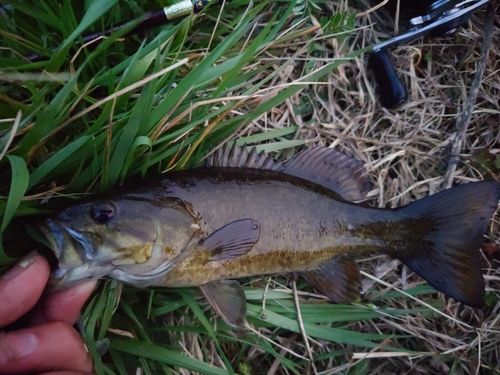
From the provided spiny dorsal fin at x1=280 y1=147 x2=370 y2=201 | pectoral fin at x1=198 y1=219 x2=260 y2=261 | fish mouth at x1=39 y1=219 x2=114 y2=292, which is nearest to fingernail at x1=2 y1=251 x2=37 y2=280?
fish mouth at x1=39 y1=219 x2=114 y2=292

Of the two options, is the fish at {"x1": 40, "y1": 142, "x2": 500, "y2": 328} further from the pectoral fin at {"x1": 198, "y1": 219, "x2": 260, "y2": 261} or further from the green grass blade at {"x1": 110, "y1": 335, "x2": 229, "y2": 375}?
the green grass blade at {"x1": 110, "y1": 335, "x2": 229, "y2": 375}

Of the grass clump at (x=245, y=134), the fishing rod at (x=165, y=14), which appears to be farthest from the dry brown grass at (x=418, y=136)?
the fishing rod at (x=165, y=14)

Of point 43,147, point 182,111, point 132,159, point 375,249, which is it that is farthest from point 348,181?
point 43,147

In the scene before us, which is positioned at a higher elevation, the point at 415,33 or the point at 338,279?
the point at 415,33

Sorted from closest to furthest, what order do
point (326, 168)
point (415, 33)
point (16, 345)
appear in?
1. point (16, 345)
2. point (326, 168)
3. point (415, 33)

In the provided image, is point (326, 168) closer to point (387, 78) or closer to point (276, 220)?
point (276, 220)

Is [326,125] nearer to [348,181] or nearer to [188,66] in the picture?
[348,181]

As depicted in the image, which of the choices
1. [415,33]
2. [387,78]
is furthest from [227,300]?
[415,33]
